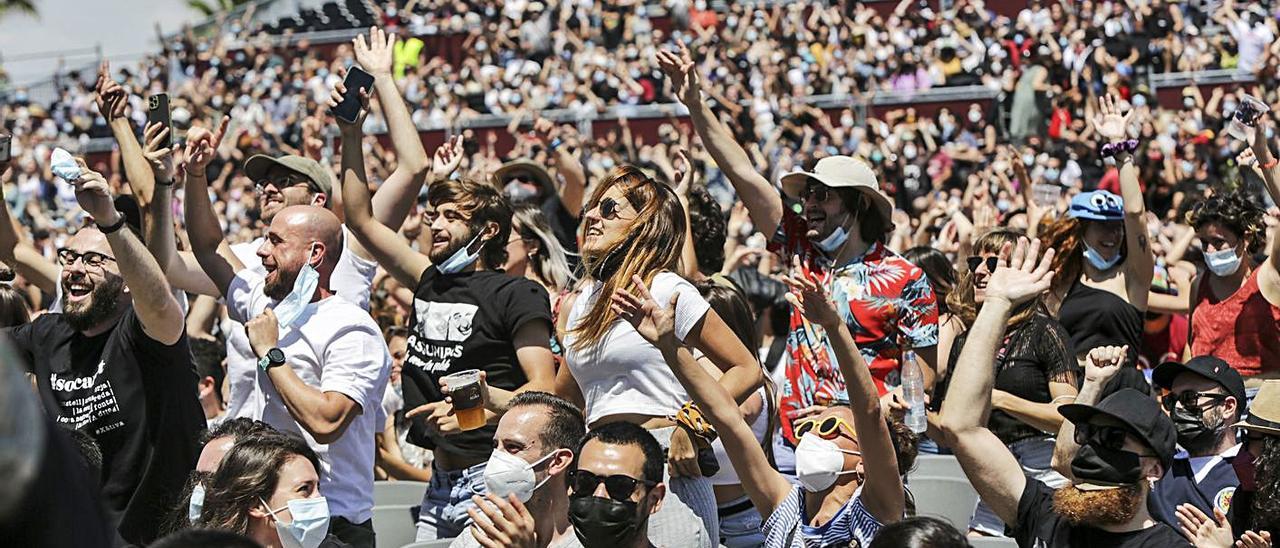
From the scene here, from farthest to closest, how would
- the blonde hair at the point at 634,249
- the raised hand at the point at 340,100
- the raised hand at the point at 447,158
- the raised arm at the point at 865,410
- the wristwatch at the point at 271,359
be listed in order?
1. the raised hand at the point at 447,158
2. the raised hand at the point at 340,100
3. the blonde hair at the point at 634,249
4. the wristwatch at the point at 271,359
5. the raised arm at the point at 865,410

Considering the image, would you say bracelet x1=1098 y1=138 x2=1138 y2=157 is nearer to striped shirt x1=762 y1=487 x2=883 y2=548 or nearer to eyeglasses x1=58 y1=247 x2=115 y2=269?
striped shirt x1=762 y1=487 x2=883 y2=548

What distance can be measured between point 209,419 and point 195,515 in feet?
9.51

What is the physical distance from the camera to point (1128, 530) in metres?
3.78

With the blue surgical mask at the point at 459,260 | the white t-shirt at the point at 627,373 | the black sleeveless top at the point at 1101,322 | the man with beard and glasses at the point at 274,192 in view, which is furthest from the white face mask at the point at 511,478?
the black sleeveless top at the point at 1101,322

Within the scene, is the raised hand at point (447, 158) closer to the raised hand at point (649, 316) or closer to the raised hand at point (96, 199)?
the raised hand at point (96, 199)

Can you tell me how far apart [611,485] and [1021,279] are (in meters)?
1.23

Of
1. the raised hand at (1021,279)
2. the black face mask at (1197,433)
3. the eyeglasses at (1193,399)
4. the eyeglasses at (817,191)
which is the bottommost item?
the black face mask at (1197,433)

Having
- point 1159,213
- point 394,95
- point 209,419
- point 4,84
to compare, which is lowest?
point 1159,213

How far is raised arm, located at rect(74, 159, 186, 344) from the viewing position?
4.57m

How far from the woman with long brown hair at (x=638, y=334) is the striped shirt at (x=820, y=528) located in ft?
1.28

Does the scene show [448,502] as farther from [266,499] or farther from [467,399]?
[266,499]

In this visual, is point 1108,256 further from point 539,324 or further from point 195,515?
point 195,515

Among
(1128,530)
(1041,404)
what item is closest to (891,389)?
(1041,404)

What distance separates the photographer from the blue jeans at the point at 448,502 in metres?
5.05
